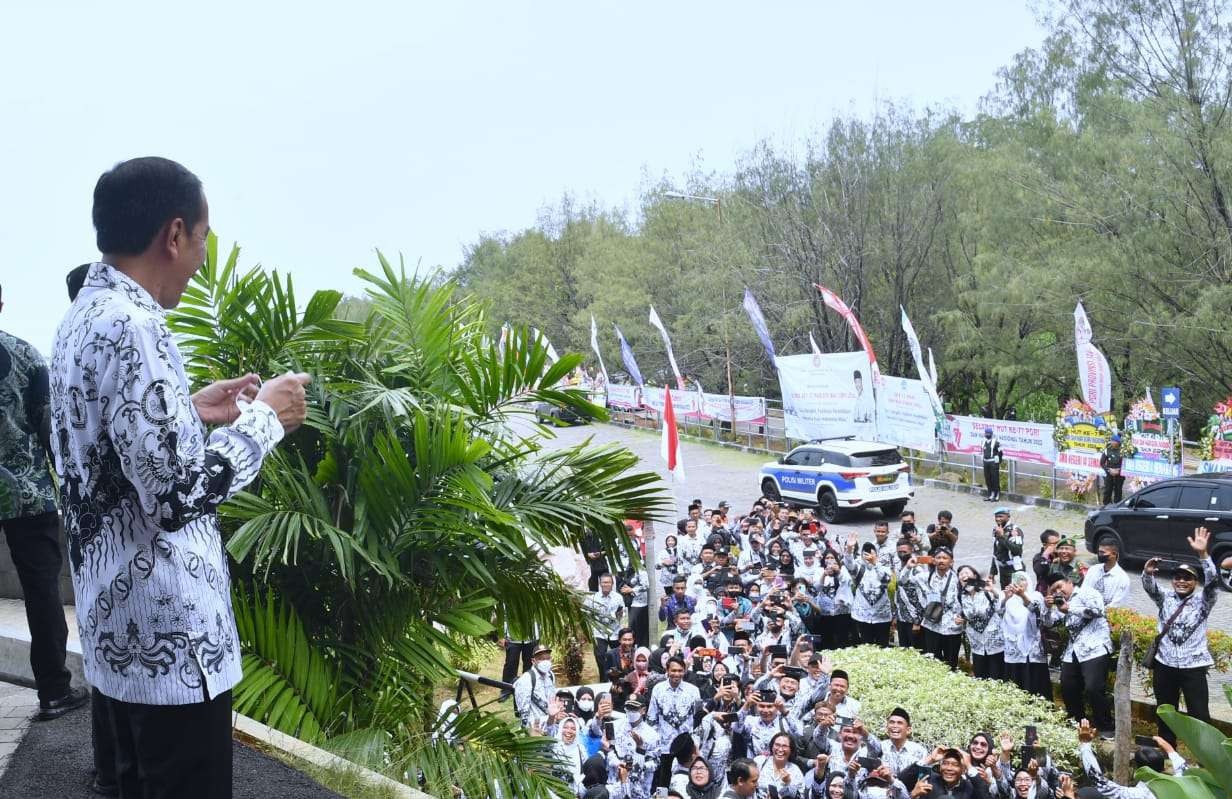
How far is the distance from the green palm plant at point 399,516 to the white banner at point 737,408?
2897 cm

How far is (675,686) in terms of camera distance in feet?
35.8

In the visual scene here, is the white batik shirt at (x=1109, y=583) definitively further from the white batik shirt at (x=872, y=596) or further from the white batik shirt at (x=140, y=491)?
the white batik shirt at (x=140, y=491)

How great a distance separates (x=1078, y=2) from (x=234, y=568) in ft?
100

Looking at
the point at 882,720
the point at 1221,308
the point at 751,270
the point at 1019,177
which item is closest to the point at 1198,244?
the point at 1221,308

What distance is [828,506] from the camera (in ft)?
78.1

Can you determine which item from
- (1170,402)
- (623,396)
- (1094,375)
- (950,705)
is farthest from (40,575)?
(623,396)

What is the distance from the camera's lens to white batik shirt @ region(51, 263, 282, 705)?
7.06ft

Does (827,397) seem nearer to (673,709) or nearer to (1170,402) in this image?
(1170,402)

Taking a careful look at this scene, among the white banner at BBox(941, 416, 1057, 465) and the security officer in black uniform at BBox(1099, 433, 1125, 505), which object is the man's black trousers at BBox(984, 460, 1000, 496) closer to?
the white banner at BBox(941, 416, 1057, 465)

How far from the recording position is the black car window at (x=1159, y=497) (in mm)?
16922

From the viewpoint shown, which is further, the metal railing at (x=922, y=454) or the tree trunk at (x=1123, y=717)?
the metal railing at (x=922, y=454)

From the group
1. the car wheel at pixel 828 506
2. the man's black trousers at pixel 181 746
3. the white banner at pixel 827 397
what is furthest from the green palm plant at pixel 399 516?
the white banner at pixel 827 397

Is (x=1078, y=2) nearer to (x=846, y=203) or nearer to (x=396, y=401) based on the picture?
(x=846, y=203)

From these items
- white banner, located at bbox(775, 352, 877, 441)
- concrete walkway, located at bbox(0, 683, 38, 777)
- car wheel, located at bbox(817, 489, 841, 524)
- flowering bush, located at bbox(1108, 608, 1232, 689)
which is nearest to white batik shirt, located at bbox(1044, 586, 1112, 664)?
flowering bush, located at bbox(1108, 608, 1232, 689)
